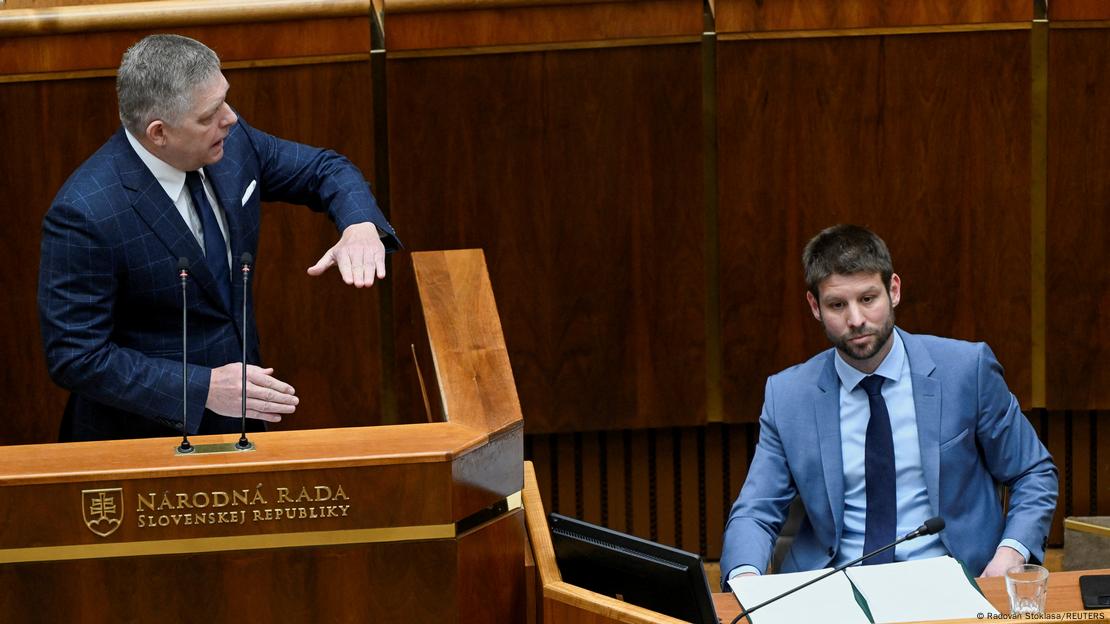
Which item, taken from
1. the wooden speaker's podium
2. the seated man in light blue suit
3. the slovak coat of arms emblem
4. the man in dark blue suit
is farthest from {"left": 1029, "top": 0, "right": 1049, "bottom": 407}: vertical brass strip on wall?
the slovak coat of arms emblem

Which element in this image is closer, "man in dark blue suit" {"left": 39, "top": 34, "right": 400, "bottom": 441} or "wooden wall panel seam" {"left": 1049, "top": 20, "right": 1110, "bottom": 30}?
"man in dark blue suit" {"left": 39, "top": 34, "right": 400, "bottom": 441}

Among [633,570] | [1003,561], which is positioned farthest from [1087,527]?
[633,570]

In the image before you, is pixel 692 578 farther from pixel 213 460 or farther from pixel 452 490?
pixel 213 460

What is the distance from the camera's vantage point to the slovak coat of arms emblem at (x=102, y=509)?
0.79 metres

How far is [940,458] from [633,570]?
1.21 ft

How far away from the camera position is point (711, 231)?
4.99ft

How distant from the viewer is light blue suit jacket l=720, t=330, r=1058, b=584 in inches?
44.1

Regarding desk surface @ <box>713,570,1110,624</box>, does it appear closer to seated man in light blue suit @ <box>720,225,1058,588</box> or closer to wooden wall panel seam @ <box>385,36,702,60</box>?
seated man in light blue suit @ <box>720,225,1058,588</box>

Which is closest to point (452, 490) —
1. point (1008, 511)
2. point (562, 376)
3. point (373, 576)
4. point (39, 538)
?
point (373, 576)

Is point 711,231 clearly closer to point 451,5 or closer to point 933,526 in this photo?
point 451,5

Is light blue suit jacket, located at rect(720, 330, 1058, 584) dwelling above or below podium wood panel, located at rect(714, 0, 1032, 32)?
below

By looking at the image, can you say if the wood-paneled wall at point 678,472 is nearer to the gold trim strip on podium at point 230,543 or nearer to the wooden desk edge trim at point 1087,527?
the wooden desk edge trim at point 1087,527

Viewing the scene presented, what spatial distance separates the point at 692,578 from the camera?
2.67 ft

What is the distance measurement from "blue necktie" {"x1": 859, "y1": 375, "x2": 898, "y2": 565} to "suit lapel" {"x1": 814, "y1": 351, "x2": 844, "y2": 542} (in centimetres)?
2
